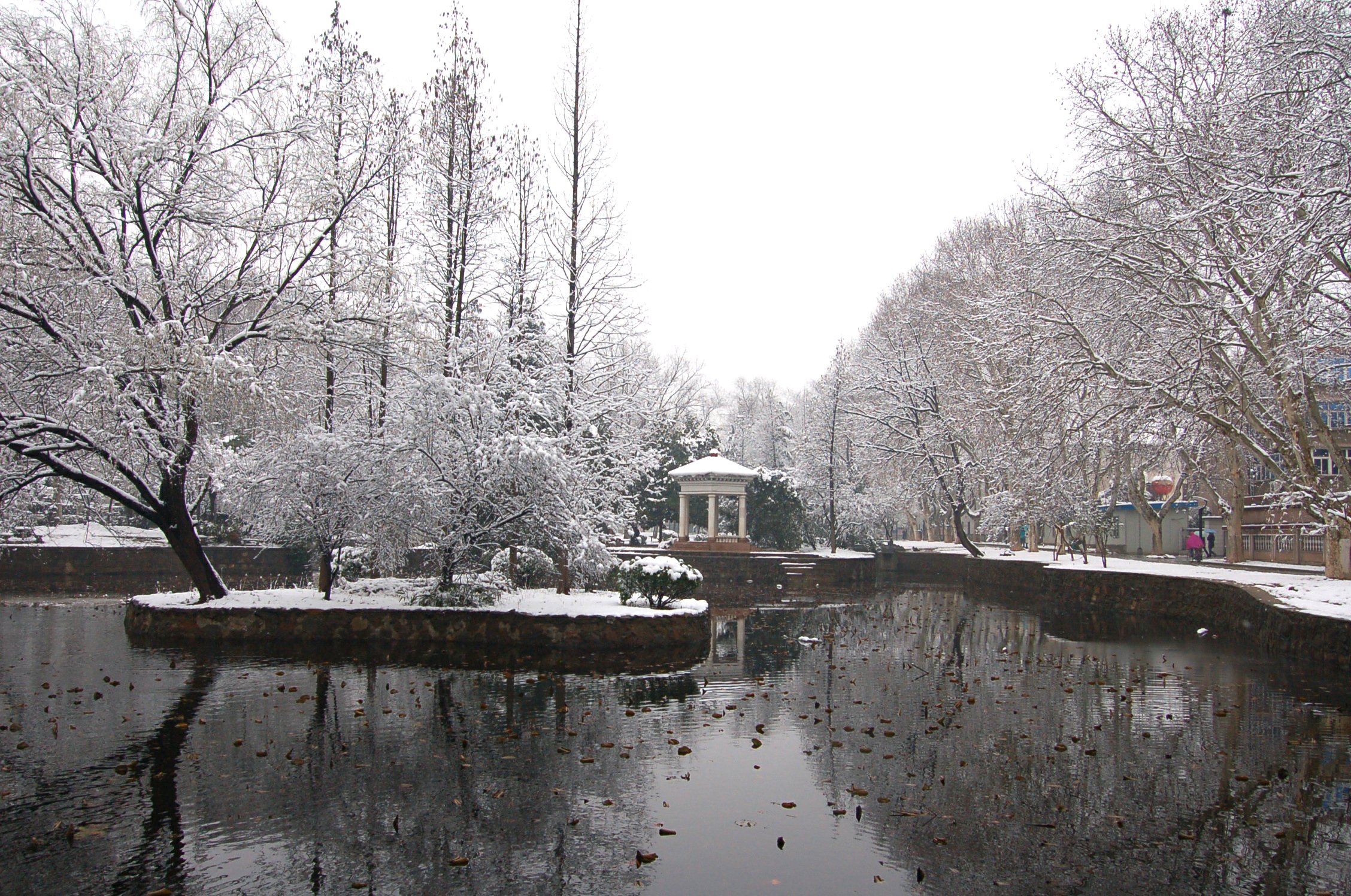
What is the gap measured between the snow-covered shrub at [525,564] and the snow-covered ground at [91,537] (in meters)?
18.3

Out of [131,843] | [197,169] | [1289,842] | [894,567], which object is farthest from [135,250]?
[894,567]

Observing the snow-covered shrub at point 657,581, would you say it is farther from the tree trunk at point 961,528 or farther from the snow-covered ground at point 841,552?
the snow-covered ground at point 841,552

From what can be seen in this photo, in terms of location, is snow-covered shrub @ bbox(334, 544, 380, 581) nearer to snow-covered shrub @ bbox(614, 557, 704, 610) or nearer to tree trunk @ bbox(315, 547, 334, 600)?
tree trunk @ bbox(315, 547, 334, 600)

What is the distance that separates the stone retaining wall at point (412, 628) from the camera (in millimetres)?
13469

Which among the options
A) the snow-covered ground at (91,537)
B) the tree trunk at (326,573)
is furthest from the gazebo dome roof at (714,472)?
the tree trunk at (326,573)

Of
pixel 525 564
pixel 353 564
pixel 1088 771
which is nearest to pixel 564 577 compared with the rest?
pixel 525 564

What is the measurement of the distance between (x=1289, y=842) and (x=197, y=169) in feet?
52.0

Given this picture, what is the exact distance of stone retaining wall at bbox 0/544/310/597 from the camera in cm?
2500

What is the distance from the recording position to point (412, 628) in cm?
1386

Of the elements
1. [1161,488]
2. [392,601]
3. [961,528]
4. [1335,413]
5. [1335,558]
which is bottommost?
[392,601]

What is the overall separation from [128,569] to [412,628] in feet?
69.3

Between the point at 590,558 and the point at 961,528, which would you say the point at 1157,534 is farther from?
the point at 590,558

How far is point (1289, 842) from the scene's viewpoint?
5.60m

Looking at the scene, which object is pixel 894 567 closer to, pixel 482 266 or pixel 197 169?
pixel 482 266
